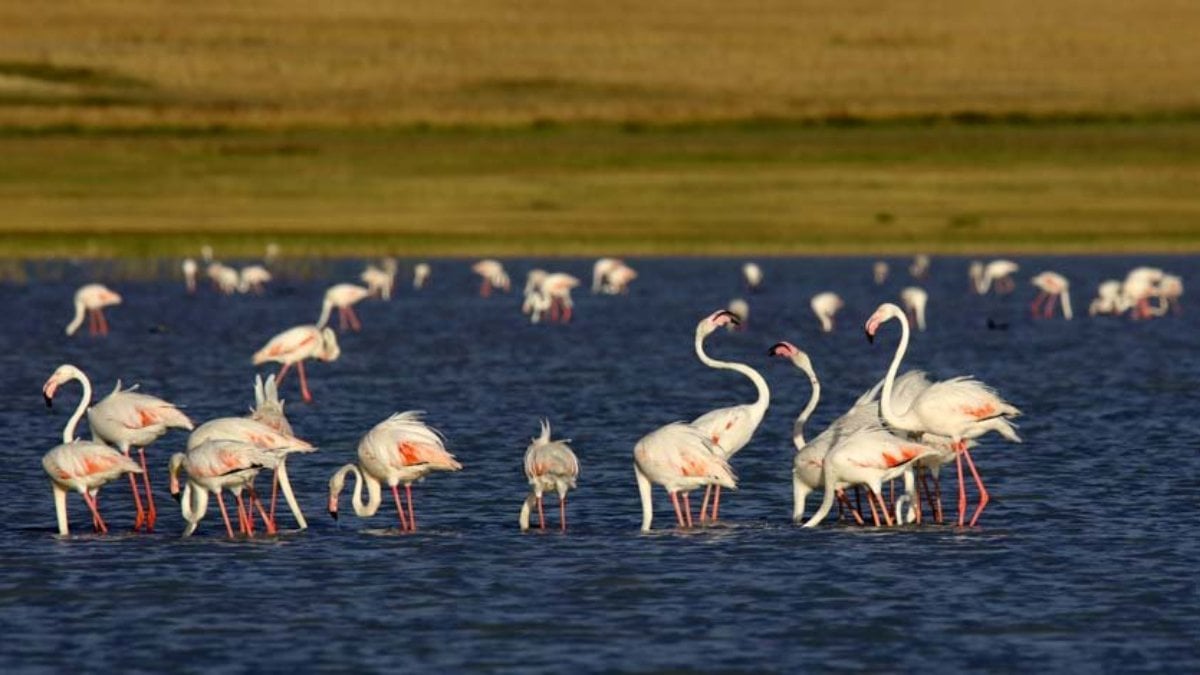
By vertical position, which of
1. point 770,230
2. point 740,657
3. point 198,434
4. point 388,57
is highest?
point 388,57

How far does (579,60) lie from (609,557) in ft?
244

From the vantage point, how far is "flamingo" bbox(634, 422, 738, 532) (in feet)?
53.4

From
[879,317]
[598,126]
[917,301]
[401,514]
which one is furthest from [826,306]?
[598,126]

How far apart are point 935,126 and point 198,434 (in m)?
59.9

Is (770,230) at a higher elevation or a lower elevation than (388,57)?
lower

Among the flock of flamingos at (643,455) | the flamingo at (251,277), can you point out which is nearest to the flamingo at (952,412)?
the flock of flamingos at (643,455)

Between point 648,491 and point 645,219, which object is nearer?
point 648,491

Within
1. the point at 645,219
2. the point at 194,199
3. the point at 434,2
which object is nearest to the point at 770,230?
the point at 645,219

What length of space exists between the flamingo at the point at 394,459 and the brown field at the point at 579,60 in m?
59.5

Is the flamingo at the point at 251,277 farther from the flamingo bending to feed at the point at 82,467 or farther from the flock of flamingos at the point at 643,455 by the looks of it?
the flamingo bending to feed at the point at 82,467

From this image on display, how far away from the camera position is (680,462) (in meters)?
16.3

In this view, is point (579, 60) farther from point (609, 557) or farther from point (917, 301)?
point (609, 557)

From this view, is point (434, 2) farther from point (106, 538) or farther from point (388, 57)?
point (106, 538)

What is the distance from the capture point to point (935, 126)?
245 feet
